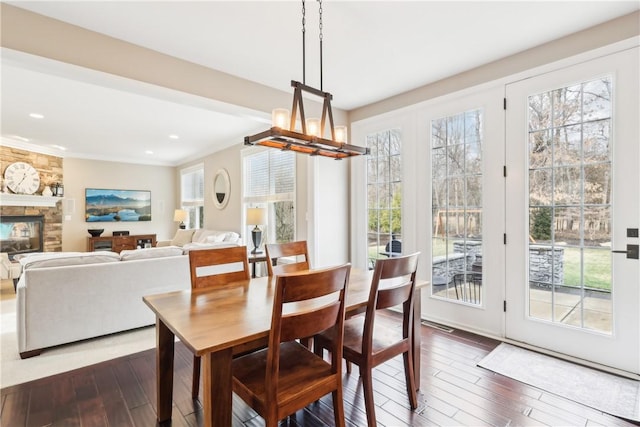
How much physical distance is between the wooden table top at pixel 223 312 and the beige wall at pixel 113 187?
7.15 metres

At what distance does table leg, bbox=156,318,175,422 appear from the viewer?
178 cm

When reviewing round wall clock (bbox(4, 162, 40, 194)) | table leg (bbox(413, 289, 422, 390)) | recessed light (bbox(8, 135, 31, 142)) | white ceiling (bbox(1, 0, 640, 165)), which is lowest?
table leg (bbox(413, 289, 422, 390))

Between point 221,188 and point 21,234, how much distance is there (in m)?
3.90

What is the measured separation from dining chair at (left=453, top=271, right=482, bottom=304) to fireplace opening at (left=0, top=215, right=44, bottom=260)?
7.65m

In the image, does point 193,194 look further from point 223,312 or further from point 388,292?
point 388,292

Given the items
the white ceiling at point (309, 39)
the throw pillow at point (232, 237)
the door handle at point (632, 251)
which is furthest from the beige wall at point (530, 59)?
the throw pillow at point (232, 237)

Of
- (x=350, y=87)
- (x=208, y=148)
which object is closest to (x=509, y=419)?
(x=350, y=87)

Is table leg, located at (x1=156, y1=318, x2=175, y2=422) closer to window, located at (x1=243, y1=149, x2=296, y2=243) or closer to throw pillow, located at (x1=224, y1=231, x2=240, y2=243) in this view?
window, located at (x1=243, y1=149, x2=296, y2=243)

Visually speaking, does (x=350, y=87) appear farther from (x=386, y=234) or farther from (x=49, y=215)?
(x=49, y=215)

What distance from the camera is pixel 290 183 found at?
15.7ft

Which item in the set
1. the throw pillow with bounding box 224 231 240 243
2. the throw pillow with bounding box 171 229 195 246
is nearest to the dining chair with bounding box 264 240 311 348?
the throw pillow with bounding box 224 231 240 243

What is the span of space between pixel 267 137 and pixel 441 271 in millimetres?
2488

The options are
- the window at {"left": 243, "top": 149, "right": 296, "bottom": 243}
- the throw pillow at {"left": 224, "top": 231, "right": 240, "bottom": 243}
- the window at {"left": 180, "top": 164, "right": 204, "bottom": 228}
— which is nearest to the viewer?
the window at {"left": 243, "top": 149, "right": 296, "bottom": 243}

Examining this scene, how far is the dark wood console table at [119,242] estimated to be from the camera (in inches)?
287
